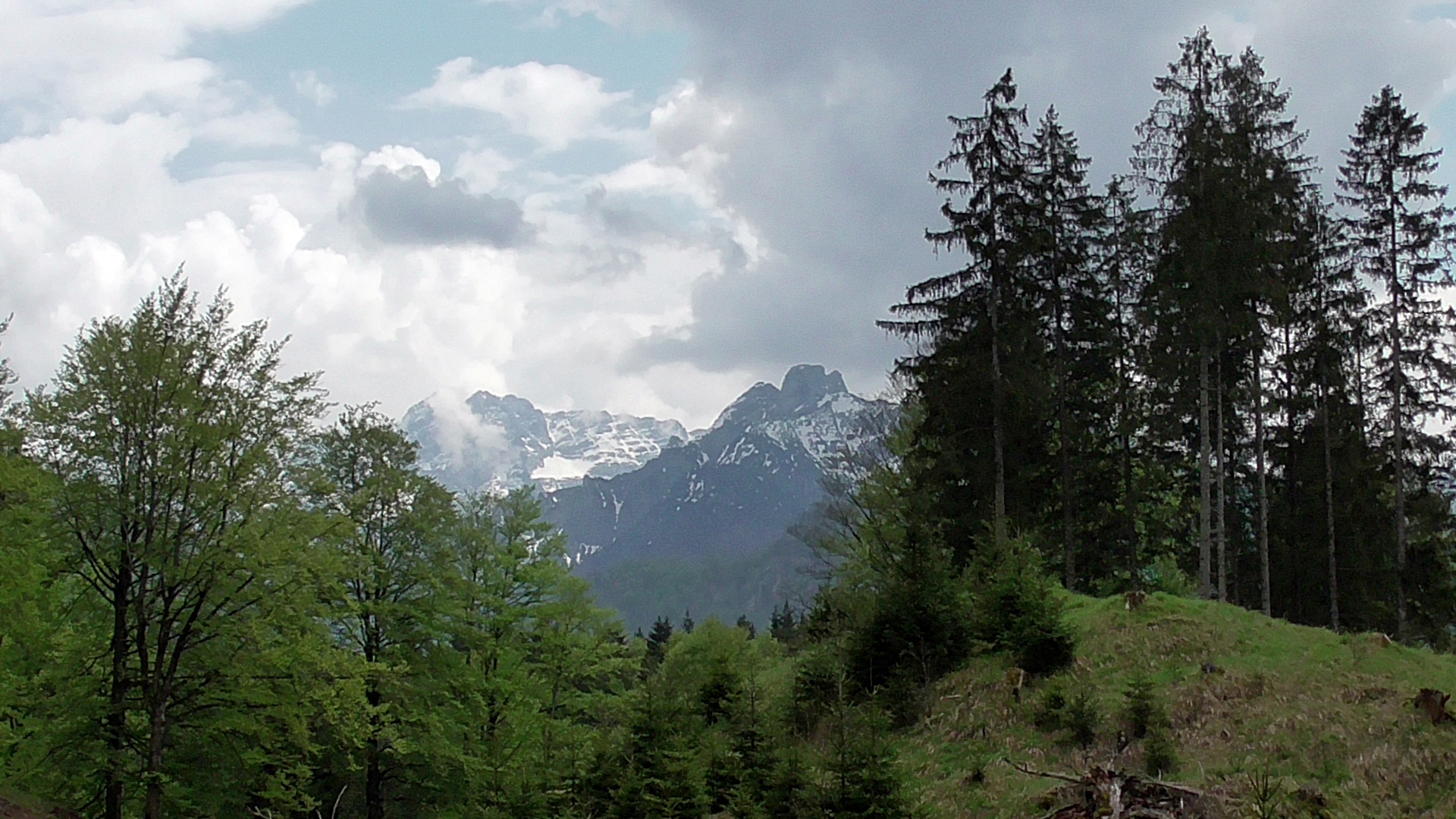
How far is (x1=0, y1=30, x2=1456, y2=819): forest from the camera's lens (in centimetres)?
1725

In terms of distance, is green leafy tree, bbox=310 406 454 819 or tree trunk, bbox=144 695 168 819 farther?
green leafy tree, bbox=310 406 454 819

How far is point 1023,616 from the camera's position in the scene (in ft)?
60.1

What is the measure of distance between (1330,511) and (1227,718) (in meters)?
18.9

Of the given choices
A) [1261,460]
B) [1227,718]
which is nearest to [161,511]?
[1227,718]

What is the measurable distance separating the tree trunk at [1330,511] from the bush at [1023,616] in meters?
15.0

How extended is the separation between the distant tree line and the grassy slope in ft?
13.5

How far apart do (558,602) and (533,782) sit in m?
10.7

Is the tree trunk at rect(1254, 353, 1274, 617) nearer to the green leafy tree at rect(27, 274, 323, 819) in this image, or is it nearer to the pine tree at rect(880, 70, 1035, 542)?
the pine tree at rect(880, 70, 1035, 542)

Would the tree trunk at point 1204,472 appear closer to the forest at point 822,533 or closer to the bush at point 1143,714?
the forest at point 822,533

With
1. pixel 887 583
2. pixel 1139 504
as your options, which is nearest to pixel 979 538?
pixel 887 583

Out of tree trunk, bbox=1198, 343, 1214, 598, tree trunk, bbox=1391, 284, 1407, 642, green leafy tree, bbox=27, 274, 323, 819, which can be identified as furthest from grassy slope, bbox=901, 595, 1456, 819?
tree trunk, bbox=1391, 284, 1407, 642

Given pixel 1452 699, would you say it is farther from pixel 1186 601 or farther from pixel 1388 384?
pixel 1388 384

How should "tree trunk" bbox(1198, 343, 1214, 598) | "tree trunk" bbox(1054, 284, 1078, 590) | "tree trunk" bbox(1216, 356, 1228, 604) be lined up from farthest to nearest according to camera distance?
"tree trunk" bbox(1054, 284, 1078, 590), "tree trunk" bbox(1216, 356, 1228, 604), "tree trunk" bbox(1198, 343, 1214, 598)

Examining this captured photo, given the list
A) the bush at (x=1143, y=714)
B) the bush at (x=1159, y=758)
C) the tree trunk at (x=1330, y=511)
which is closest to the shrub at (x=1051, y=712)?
the bush at (x=1143, y=714)
